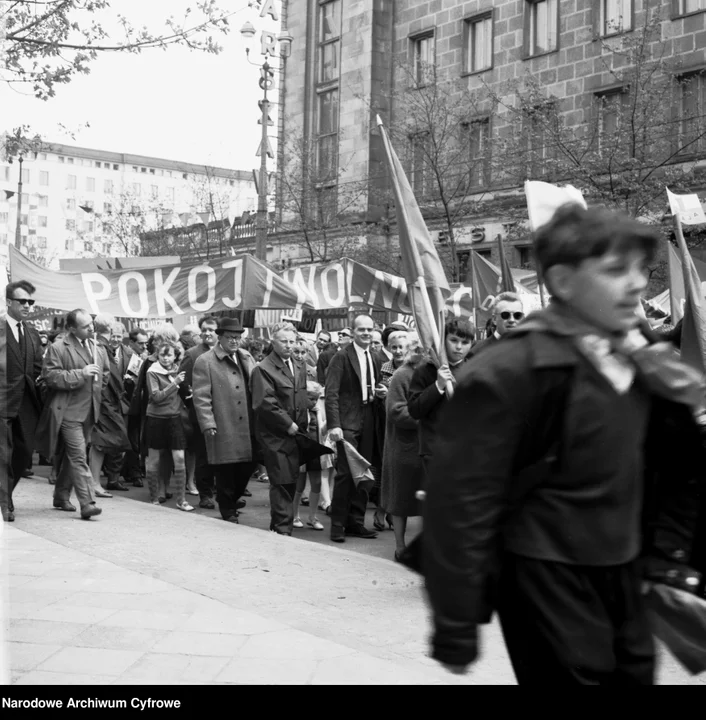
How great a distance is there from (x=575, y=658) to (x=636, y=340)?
32.6 inches

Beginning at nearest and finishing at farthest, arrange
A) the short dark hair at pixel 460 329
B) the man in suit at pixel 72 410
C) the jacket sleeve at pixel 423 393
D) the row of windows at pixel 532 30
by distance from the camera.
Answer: the jacket sleeve at pixel 423 393, the short dark hair at pixel 460 329, the man in suit at pixel 72 410, the row of windows at pixel 532 30

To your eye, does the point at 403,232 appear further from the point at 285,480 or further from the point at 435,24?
the point at 435,24

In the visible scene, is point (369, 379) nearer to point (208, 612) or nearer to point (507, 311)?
point (507, 311)

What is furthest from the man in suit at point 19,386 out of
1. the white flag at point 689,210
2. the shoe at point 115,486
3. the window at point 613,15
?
the window at point 613,15

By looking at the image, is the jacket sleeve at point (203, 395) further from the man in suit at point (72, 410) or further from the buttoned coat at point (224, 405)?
the man in suit at point (72, 410)

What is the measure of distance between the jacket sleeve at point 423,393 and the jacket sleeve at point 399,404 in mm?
893

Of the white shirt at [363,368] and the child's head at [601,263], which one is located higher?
the child's head at [601,263]

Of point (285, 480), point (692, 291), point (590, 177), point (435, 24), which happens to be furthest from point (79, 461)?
point (435, 24)

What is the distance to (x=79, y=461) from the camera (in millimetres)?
9328

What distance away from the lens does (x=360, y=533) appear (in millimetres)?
9188

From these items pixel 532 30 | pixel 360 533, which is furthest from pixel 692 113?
pixel 360 533

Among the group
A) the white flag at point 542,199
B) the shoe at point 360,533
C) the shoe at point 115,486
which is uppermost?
the white flag at point 542,199

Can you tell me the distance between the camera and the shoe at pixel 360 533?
30.1ft
